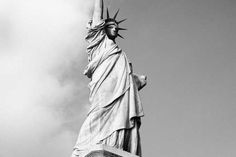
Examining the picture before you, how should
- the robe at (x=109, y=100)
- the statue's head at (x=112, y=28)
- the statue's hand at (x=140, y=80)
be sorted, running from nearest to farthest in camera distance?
the robe at (x=109, y=100) → the statue's hand at (x=140, y=80) → the statue's head at (x=112, y=28)

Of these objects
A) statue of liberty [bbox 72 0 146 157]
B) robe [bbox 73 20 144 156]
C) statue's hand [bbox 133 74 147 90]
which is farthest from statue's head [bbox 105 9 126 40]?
statue's hand [bbox 133 74 147 90]

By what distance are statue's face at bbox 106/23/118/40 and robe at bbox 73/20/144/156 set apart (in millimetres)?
230

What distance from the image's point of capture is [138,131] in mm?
12844

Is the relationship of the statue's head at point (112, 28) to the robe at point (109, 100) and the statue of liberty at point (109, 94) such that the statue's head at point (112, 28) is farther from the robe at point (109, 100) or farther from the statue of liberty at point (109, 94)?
the robe at point (109, 100)

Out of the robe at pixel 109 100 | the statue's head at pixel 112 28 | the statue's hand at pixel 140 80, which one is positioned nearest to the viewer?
the robe at pixel 109 100

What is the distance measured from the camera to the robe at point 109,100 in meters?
12.3

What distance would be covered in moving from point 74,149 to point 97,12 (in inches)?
175

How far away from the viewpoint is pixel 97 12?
14.6 m

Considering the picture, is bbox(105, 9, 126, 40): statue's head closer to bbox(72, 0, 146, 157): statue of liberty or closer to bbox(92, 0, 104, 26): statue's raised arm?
bbox(72, 0, 146, 157): statue of liberty

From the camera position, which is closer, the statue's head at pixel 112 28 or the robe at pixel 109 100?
the robe at pixel 109 100

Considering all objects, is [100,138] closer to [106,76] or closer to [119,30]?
[106,76]

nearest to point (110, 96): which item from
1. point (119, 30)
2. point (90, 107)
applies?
point (90, 107)

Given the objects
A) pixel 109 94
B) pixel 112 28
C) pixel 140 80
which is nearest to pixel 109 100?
pixel 109 94

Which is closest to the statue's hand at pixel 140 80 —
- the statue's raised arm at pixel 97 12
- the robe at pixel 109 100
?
the robe at pixel 109 100
